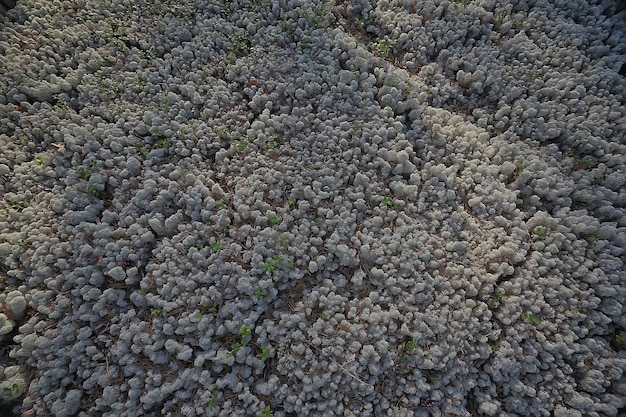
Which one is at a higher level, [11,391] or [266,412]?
[266,412]

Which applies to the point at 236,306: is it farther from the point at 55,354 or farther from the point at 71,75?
the point at 71,75

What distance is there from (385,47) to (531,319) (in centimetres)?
220

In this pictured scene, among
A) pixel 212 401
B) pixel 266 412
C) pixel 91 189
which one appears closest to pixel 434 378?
pixel 266 412

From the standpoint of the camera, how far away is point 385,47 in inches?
120

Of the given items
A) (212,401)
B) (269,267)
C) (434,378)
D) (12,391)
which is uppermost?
(269,267)

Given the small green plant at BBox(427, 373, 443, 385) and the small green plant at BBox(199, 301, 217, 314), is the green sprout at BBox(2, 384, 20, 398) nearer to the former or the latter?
the small green plant at BBox(199, 301, 217, 314)

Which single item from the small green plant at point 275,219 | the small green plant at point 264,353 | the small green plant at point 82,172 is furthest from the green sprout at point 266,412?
the small green plant at point 82,172

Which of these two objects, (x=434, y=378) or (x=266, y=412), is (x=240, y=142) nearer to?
(x=266, y=412)

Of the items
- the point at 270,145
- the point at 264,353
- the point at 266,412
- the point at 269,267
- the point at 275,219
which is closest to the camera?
the point at 266,412

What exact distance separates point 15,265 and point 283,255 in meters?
1.65

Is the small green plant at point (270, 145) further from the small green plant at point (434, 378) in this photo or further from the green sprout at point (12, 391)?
the green sprout at point (12, 391)

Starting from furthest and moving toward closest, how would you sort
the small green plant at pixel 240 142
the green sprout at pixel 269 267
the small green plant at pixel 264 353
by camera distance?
the small green plant at pixel 240 142
the green sprout at pixel 269 267
the small green plant at pixel 264 353

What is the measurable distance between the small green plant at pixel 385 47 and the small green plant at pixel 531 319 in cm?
213

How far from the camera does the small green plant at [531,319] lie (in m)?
2.34
